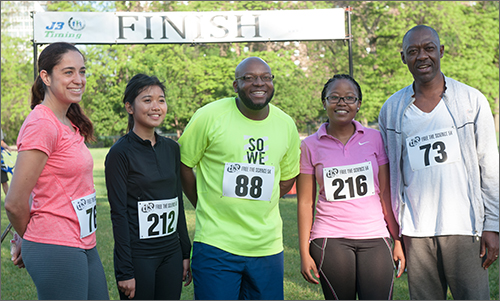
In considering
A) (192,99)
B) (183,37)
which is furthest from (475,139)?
(192,99)

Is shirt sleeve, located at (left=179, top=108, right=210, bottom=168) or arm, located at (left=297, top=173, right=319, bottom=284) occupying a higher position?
shirt sleeve, located at (left=179, top=108, right=210, bottom=168)

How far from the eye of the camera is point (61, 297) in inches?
99.0

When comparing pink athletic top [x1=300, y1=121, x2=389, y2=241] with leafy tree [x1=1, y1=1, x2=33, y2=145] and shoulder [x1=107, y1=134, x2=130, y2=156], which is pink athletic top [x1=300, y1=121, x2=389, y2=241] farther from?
leafy tree [x1=1, y1=1, x2=33, y2=145]

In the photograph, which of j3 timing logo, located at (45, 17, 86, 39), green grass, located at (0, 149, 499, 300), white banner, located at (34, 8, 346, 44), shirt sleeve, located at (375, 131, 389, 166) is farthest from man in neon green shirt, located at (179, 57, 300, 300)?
j3 timing logo, located at (45, 17, 86, 39)

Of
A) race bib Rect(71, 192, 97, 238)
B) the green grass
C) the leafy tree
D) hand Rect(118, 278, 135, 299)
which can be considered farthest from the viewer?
the leafy tree

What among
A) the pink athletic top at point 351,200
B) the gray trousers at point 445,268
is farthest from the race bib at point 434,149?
the gray trousers at point 445,268

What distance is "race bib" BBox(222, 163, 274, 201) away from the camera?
303cm

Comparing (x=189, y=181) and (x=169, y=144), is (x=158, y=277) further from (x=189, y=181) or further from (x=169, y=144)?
(x=169, y=144)

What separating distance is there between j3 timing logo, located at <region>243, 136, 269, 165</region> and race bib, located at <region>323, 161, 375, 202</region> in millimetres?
448

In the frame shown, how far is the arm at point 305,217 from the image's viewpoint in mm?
3141

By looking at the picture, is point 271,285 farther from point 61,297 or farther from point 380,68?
point 380,68

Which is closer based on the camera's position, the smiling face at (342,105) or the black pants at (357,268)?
the black pants at (357,268)

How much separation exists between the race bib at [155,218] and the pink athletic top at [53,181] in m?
0.40

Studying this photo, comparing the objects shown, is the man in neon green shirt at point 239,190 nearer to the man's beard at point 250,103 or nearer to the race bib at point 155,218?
the man's beard at point 250,103
